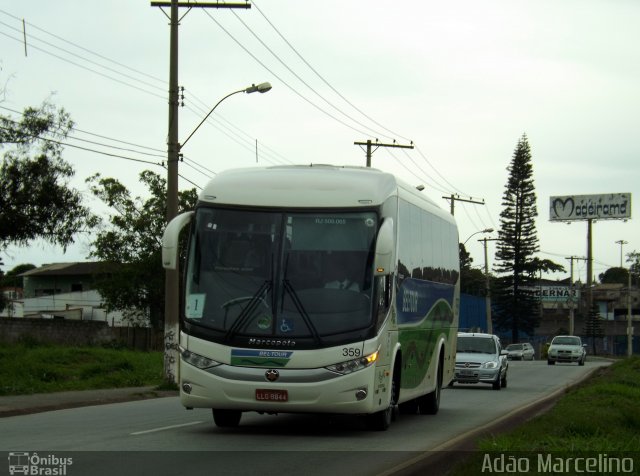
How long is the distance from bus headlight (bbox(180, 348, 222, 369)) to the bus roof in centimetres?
205

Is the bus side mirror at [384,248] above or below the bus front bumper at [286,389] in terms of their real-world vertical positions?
above

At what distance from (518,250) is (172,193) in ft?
243

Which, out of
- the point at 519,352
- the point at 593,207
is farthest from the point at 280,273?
the point at 593,207

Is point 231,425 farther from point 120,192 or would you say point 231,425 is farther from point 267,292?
point 120,192

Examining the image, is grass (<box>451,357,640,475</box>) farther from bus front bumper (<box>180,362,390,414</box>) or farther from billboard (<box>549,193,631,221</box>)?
billboard (<box>549,193,631,221</box>)

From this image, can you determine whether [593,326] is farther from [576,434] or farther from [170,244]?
[170,244]

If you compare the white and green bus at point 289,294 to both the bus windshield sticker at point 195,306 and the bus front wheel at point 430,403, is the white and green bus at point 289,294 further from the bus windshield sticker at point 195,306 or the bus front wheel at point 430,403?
the bus front wheel at point 430,403

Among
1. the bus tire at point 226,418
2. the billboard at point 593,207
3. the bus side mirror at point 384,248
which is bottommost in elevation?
the bus tire at point 226,418

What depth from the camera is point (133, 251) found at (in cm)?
7119

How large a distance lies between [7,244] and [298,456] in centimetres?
2843

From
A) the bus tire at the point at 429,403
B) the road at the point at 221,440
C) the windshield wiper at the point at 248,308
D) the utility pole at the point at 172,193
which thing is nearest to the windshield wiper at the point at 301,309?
the windshield wiper at the point at 248,308

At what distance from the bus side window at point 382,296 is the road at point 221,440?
1.59 meters

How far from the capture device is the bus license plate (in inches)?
543

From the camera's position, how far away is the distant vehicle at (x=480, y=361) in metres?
31.3
